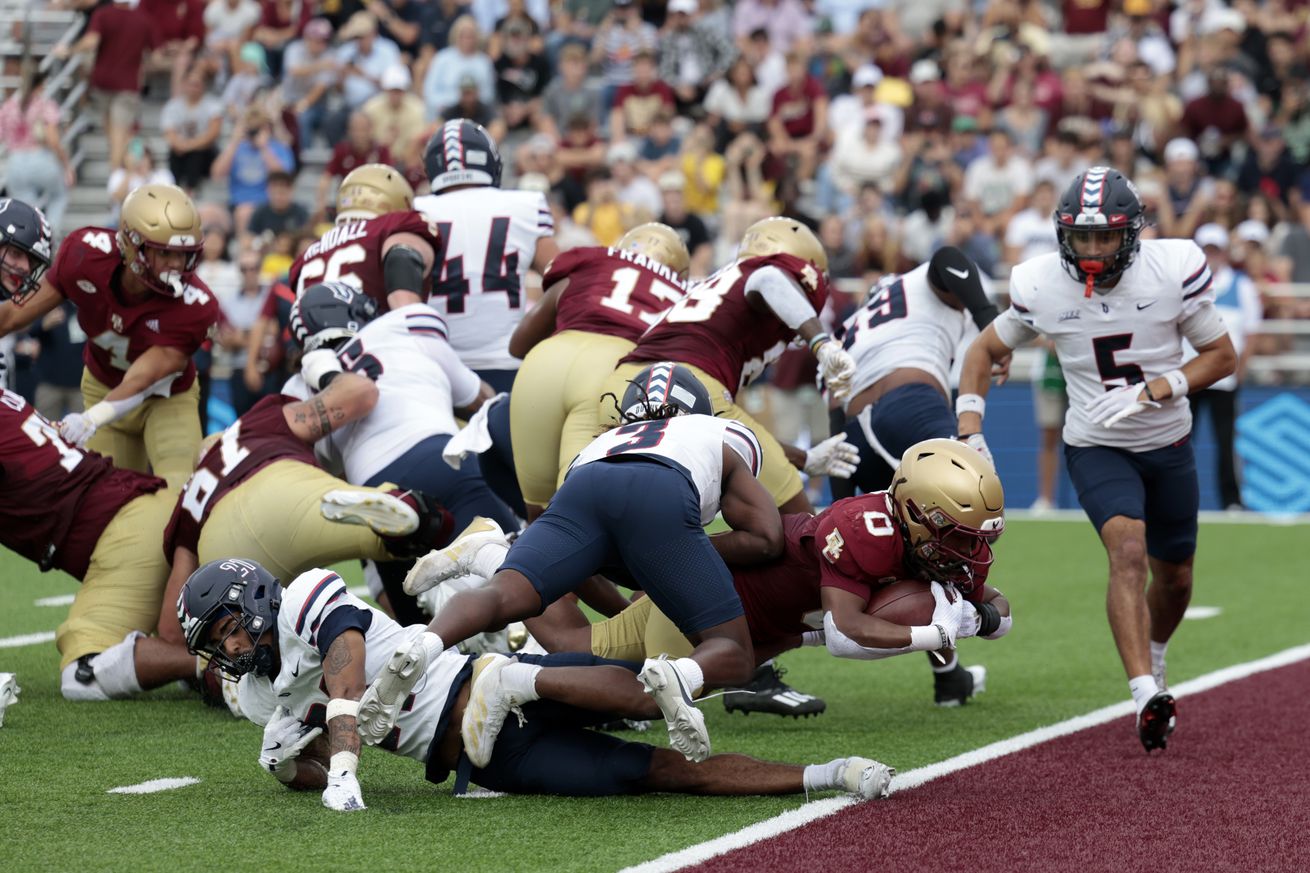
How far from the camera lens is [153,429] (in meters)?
7.58

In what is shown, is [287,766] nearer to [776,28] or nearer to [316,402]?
[316,402]

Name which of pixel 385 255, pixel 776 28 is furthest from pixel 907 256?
pixel 385 255

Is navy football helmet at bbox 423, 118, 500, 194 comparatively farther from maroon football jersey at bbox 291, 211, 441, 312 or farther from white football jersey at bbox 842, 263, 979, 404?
white football jersey at bbox 842, 263, 979, 404

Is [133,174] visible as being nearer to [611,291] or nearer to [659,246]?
[659,246]

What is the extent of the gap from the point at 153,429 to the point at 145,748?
225 cm

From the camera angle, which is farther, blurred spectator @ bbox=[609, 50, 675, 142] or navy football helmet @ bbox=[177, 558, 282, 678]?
blurred spectator @ bbox=[609, 50, 675, 142]

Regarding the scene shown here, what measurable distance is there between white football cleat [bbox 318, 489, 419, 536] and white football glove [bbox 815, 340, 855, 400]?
57.5 inches

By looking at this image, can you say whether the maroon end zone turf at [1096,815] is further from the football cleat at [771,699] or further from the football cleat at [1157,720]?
the football cleat at [771,699]

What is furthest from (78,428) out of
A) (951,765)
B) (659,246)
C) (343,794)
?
(951,765)

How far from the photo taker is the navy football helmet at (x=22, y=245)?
670cm

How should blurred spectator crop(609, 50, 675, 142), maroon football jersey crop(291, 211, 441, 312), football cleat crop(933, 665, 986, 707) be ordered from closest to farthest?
football cleat crop(933, 665, 986, 707) < maroon football jersey crop(291, 211, 441, 312) < blurred spectator crop(609, 50, 675, 142)

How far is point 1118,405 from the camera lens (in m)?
6.01

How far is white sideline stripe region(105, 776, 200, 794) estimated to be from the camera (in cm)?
499

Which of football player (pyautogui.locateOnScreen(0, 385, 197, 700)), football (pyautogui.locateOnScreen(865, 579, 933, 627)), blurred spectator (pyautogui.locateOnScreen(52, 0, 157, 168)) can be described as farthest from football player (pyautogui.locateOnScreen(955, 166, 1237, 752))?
blurred spectator (pyautogui.locateOnScreen(52, 0, 157, 168))
